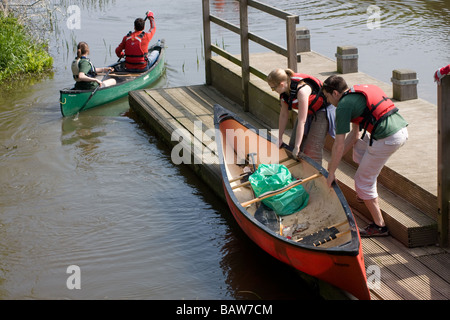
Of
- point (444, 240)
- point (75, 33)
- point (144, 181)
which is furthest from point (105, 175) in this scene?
point (75, 33)

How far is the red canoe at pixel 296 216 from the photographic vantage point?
4758 millimetres

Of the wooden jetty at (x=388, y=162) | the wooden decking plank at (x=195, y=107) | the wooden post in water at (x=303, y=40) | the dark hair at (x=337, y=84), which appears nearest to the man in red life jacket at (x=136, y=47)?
the wooden jetty at (x=388, y=162)

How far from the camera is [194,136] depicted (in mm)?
8648

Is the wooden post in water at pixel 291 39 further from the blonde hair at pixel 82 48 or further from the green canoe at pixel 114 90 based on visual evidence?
the green canoe at pixel 114 90

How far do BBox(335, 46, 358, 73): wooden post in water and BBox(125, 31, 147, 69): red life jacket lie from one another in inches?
163

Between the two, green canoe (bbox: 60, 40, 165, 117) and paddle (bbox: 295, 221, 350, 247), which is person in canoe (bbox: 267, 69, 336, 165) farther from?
green canoe (bbox: 60, 40, 165, 117)

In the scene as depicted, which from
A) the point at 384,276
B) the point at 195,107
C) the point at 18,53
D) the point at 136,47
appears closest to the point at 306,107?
the point at 384,276

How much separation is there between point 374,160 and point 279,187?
1.15 m

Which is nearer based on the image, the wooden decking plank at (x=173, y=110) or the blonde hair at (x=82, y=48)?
the wooden decking plank at (x=173, y=110)

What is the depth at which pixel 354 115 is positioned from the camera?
207 inches

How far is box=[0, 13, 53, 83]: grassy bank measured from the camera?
12891mm

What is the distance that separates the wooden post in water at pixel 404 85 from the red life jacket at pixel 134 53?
5.38 meters

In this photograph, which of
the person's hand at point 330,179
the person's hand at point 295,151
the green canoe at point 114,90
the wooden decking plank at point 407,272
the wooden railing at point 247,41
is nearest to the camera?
the wooden decking plank at point 407,272
